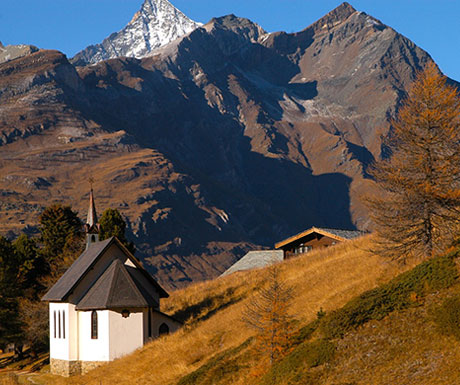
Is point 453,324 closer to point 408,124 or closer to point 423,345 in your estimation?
point 423,345

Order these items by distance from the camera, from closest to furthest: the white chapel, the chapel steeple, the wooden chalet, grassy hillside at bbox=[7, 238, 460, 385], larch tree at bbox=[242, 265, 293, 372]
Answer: grassy hillside at bbox=[7, 238, 460, 385], larch tree at bbox=[242, 265, 293, 372], the white chapel, the chapel steeple, the wooden chalet

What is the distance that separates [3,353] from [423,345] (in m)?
66.8

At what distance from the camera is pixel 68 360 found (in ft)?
177

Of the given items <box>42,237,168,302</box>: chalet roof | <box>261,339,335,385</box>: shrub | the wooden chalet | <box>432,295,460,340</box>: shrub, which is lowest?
<box>261,339,335,385</box>: shrub

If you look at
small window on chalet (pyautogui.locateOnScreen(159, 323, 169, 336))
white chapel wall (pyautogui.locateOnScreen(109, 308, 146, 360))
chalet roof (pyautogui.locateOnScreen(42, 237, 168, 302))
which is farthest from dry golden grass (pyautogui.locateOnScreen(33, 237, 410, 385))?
chalet roof (pyautogui.locateOnScreen(42, 237, 168, 302))

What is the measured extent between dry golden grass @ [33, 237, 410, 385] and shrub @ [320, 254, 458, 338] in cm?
458

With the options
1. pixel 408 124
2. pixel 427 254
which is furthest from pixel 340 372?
pixel 408 124

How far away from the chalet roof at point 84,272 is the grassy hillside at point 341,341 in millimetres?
7248

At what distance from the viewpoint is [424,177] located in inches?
1411

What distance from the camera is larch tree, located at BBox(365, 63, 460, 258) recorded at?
35.5 m

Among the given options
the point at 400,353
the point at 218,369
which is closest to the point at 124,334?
the point at 218,369

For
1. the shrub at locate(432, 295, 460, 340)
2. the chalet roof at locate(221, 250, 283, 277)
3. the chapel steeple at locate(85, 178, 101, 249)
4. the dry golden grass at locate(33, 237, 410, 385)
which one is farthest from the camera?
the chalet roof at locate(221, 250, 283, 277)

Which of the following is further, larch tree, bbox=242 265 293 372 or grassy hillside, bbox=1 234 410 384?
grassy hillside, bbox=1 234 410 384

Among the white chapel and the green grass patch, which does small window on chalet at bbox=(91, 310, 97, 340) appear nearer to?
the white chapel
